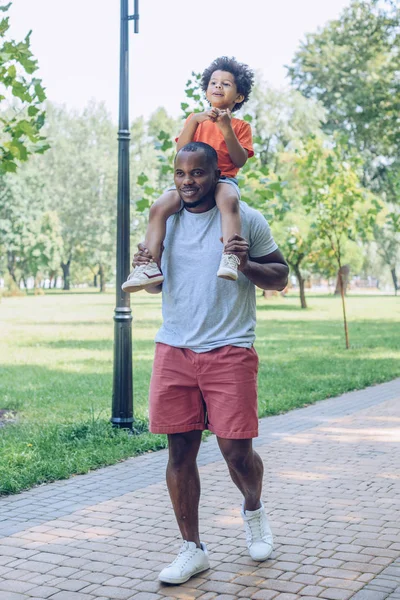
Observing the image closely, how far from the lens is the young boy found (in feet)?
13.7

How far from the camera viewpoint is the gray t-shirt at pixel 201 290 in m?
4.26

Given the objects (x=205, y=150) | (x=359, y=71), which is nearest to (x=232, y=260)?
(x=205, y=150)

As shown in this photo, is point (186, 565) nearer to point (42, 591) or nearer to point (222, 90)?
point (42, 591)

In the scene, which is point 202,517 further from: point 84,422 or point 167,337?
point 84,422

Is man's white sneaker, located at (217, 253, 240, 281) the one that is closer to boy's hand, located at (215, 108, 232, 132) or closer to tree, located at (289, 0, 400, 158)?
boy's hand, located at (215, 108, 232, 132)

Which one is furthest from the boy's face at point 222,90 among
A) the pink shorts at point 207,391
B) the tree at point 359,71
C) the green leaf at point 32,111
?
the tree at point 359,71

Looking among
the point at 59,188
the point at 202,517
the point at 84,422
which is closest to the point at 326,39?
the point at 59,188

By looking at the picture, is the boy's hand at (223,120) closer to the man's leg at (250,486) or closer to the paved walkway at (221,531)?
the man's leg at (250,486)

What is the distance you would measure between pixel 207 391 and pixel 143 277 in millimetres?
621

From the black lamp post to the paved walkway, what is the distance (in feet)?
3.07

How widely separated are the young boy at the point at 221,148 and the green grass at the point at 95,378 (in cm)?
278

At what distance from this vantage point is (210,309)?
168 inches

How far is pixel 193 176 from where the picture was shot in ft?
13.8

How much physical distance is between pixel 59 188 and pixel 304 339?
44.5 meters
